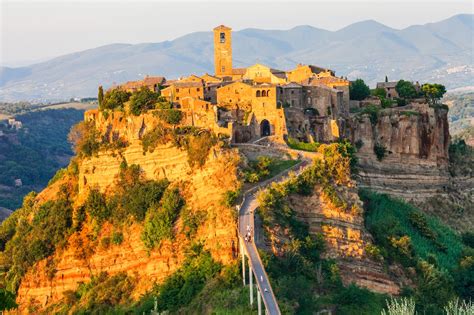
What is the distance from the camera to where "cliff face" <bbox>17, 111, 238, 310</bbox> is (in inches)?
1619

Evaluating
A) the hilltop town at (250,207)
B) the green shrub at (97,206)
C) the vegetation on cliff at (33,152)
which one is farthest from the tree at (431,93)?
the vegetation on cliff at (33,152)

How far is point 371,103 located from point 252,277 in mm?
24371

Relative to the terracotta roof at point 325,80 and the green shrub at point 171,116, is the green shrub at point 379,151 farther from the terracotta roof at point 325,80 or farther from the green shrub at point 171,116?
the green shrub at point 171,116

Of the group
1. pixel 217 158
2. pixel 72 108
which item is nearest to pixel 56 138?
pixel 72 108

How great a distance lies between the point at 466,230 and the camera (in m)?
55.7

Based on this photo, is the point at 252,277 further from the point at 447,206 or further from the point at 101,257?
the point at 447,206

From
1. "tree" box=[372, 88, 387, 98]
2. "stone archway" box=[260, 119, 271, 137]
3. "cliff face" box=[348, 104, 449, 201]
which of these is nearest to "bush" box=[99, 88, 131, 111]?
"stone archway" box=[260, 119, 271, 137]

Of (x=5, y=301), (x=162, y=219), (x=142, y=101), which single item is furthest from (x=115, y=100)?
(x=5, y=301)

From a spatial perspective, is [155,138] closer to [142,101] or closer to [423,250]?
[142,101]

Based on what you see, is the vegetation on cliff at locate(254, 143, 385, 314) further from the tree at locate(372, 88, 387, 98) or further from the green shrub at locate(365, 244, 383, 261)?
the tree at locate(372, 88, 387, 98)

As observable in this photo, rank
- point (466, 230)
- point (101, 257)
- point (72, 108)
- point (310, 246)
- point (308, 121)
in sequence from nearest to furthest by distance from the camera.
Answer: point (310, 246) < point (101, 257) < point (308, 121) < point (466, 230) < point (72, 108)

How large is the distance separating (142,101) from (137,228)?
26.6ft

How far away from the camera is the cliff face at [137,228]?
135 feet

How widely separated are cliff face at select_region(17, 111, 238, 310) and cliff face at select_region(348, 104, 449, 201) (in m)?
12.7
